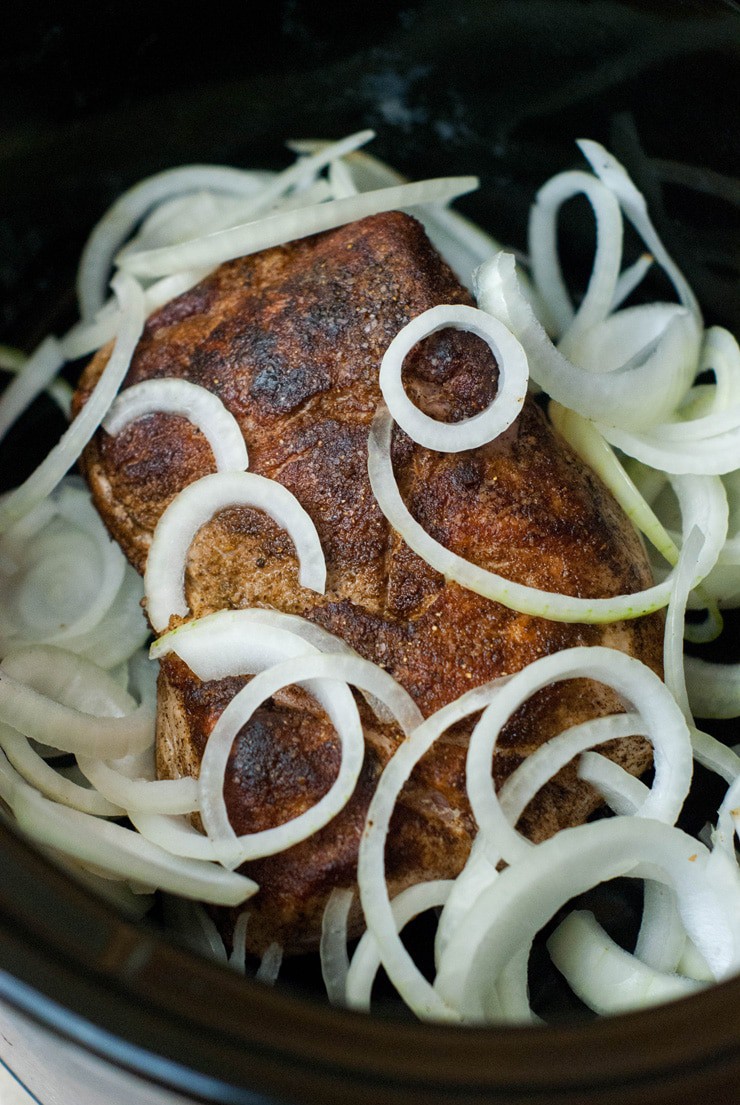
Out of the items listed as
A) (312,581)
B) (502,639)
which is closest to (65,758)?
(312,581)

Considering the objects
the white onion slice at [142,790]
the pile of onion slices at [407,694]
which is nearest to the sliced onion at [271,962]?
the pile of onion slices at [407,694]

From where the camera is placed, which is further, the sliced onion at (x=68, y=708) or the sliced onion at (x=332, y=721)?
the sliced onion at (x=68, y=708)

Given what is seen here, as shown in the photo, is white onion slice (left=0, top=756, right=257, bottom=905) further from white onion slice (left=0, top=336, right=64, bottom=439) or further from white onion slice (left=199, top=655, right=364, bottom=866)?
white onion slice (left=0, top=336, right=64, bottom=439)

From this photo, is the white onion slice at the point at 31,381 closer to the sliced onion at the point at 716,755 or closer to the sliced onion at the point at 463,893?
the sliced onion at the point at 463,893

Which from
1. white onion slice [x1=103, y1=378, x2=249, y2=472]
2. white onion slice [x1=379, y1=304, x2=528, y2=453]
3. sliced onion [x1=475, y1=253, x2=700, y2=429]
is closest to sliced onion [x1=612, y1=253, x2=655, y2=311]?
sliced onion [x1=475, y1=253, x2=700, y2=429]

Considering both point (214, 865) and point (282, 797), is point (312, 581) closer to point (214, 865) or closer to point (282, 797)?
point (282, 797)


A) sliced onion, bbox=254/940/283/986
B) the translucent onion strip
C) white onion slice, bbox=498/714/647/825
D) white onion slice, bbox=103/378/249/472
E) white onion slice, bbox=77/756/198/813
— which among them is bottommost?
the translucent onion strip

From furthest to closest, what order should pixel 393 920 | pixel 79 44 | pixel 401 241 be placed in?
pixel 79 44 < pixel 401 241 < pixel 393 920
